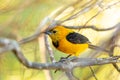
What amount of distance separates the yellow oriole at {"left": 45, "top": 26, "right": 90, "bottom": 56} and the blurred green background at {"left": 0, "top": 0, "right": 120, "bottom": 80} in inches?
1.8

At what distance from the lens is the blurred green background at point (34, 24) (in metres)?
0.87

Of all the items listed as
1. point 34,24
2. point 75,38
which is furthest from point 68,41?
point 34,24

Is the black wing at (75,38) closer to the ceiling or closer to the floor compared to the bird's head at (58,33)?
closer to the floor

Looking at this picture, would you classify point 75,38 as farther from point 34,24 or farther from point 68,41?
point 34,24

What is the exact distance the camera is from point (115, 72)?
0.90m

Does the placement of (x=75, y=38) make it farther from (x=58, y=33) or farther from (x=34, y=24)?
(x=34, y=24)

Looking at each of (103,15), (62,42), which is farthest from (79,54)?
(103,15)

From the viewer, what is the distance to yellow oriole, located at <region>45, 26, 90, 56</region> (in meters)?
1.03

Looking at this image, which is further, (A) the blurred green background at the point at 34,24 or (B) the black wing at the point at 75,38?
(B) the black wing at the point at 75,38

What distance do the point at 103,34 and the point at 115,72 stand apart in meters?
0.14

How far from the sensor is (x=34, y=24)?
0.98m

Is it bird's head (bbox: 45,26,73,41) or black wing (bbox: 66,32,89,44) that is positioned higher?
bird's head (bbox: 45,26,73,41)

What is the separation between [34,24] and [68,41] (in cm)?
15

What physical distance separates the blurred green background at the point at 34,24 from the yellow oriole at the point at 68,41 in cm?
5
